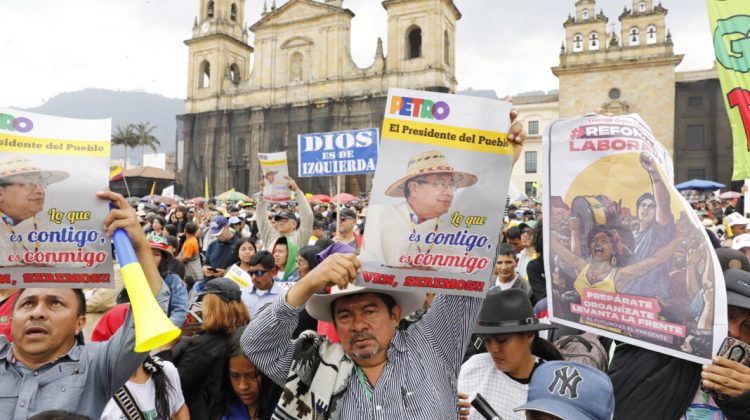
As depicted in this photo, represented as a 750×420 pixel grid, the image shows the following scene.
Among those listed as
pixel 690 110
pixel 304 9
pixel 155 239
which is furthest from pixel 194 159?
pixel 155 239

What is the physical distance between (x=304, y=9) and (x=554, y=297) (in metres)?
43.2

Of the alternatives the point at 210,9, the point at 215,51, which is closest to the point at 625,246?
the point at 215,51

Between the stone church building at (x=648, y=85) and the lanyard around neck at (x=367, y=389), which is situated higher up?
the stone church building at (x=648, y=85)

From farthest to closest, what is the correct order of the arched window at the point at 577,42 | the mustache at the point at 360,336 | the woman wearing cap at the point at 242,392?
1. the arched window at the point at 577,42
2. the woman wearing cap at the point at 242,392
3. the mustache at the point at 360,336

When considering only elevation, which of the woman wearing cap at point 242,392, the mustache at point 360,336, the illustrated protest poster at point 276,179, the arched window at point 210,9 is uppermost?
the arched window at point 210,9

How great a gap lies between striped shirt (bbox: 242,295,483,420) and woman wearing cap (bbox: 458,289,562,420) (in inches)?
18.5

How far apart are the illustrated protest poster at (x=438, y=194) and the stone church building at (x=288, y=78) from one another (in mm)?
34978

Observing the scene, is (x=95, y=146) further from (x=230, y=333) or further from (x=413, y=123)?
(x=230, y=333)

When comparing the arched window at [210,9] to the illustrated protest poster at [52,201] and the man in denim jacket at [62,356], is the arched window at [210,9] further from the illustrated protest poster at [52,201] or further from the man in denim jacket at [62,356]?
the man in denim jacket at [62,356]

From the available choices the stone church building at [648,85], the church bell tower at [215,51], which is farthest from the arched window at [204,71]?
the stone church building at [648,85]

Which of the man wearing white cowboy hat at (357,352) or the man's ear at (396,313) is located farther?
the man's ear at (396,313)

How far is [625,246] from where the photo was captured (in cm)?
239

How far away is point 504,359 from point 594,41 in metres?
41.9

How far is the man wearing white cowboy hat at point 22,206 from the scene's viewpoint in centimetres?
202
